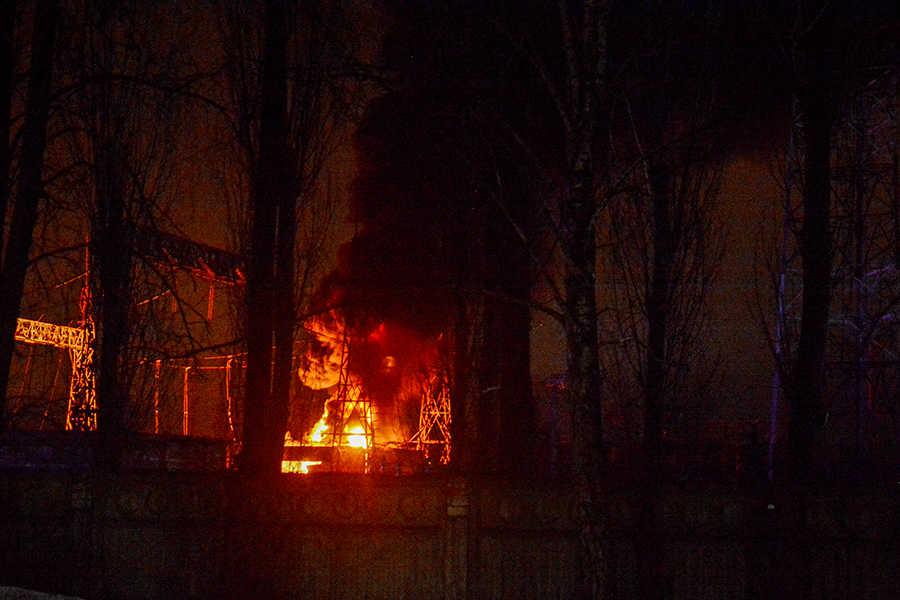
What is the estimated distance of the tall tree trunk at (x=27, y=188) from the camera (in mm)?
9336

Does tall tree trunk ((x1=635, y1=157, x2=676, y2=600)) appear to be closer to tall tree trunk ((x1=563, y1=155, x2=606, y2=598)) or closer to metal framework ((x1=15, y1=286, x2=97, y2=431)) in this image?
tall tree trunk ((x1=563, y1=155, x2=606, y2=598))

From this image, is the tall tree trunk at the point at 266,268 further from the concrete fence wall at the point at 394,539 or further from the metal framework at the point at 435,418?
the metal framework at the point at 435,418

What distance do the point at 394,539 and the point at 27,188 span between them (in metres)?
5.35

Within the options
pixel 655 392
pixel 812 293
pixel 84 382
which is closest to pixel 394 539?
pixel 655 392

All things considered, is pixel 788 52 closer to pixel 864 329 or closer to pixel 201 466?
pixel 864 329

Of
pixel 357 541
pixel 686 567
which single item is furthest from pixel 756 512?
pixel 357 541

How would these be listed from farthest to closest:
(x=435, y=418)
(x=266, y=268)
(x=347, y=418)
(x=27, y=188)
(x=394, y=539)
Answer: (x=347, y=418) < (x=435, y=418) < (x=266, y=268) < (x=394, y=539) < (x=27, y=188)

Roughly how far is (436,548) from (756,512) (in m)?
3.43

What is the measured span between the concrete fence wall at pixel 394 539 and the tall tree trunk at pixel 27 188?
6.48 feet

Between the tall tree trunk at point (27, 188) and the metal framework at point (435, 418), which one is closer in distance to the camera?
Result: the tall tree trunk at point (27, 188)

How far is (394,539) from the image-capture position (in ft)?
34.1

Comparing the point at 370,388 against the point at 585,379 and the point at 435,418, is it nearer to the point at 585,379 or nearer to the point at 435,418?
the point at 435,418

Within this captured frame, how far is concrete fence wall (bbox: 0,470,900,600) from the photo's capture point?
969 centimetres

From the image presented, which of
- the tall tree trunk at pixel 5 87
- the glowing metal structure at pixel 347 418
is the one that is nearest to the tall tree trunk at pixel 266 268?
the glowing metal structure at pixel 347 418
